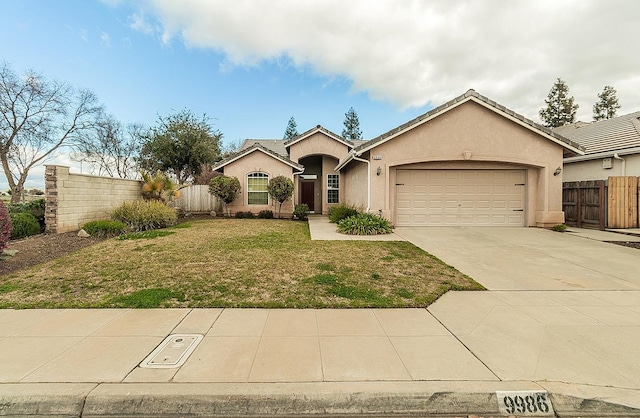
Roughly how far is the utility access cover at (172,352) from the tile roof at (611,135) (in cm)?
1738

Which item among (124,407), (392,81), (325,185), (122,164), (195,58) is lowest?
(124,407)

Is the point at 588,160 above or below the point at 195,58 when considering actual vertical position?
below

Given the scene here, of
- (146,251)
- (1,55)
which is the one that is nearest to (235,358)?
(146,251)

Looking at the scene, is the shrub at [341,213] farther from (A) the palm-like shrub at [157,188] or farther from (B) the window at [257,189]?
(A) the palm-like shrub at [157,188]

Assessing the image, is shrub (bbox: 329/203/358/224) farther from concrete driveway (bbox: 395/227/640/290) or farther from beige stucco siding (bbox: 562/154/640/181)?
beige stucco siding (bbox: 562/154/640/181)

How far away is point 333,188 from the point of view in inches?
771

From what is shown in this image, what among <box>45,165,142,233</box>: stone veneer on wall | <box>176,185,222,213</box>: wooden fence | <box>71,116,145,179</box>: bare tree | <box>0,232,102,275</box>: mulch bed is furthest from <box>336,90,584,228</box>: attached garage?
<box>71,116,145,179</box>: bare tree

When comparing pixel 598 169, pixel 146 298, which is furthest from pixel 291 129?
pixel 146 298

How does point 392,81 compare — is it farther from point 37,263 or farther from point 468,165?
point 37,263

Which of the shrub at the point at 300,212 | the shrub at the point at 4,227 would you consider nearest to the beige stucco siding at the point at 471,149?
the shrub at the point at 300,212

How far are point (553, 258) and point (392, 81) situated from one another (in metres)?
19.4

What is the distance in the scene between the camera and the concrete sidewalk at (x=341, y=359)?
254 centimetres

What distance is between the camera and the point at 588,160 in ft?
46.1

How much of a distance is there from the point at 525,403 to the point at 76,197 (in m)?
14.0
